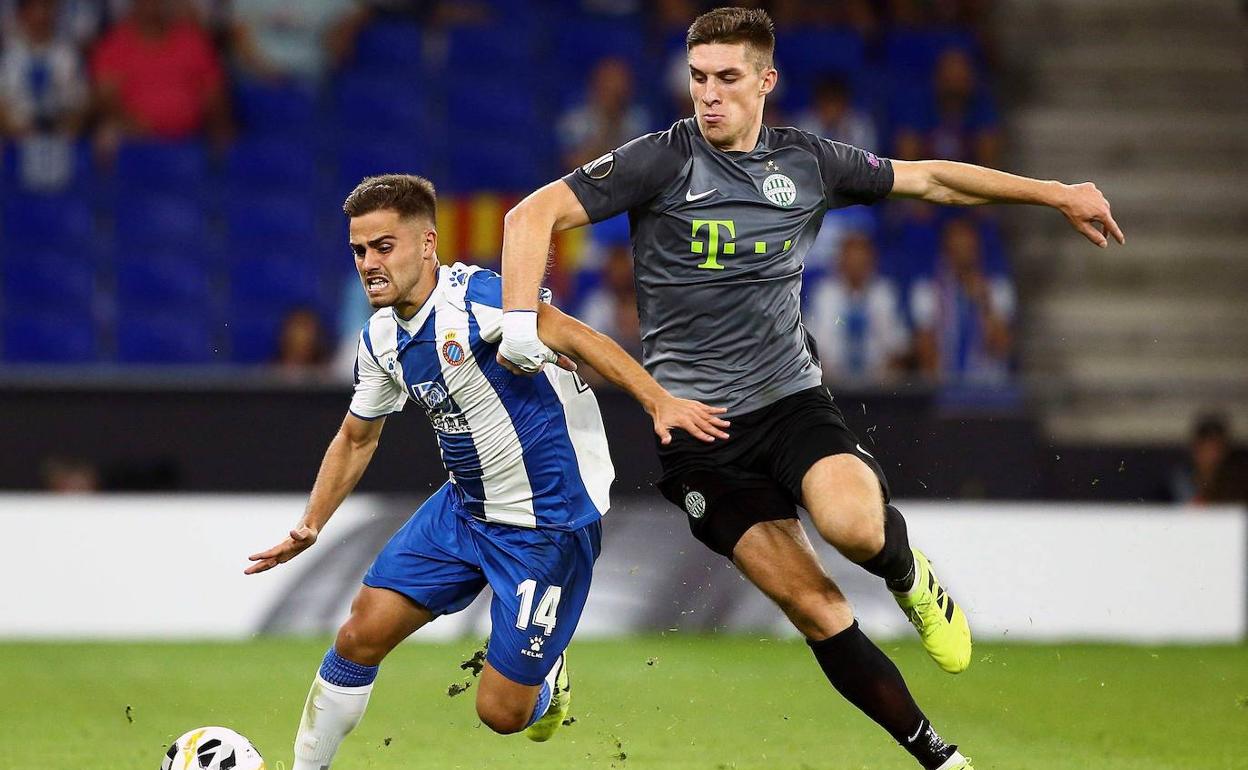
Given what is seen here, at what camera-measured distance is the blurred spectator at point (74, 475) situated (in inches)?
429

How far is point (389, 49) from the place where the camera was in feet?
47.1

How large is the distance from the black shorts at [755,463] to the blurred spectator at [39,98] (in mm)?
8983

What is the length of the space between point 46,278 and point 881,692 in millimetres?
9267

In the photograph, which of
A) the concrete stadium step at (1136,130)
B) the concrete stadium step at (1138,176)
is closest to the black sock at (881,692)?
the concrete stadium step at (1138,176)

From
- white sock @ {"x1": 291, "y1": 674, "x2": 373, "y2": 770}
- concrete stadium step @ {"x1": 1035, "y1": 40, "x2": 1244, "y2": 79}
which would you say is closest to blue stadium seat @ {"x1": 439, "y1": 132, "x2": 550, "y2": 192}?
concrete stadium step @ {"x1": 1035, "y1": 40, "x2": 1244, "y2": 79}

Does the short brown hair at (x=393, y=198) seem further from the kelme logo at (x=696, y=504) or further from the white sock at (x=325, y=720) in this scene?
the white sock at (x=325, y=720)

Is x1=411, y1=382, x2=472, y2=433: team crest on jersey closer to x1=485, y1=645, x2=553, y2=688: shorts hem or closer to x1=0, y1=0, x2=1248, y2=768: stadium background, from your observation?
x1=485, y1=645, x2=553, y2=688: shorts hem

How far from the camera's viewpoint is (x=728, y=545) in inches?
222

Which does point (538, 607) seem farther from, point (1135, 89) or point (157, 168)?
point (1135, 89)

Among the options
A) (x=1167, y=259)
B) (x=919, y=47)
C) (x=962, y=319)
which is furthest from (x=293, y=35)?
(x=1167, y=259)

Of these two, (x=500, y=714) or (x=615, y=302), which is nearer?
(x=500, y=714)

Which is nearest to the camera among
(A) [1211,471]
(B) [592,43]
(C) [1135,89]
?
(A) [1211,471]

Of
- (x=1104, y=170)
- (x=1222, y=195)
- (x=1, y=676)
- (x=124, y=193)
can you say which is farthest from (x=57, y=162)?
(x=1222, y=195)

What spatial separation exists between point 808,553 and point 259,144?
9273 mm
